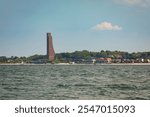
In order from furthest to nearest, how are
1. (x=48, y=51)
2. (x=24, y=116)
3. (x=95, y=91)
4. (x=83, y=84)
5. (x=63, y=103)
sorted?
(x=83, y=84)
(x=95, y=91)
(x=48, y=51)
(x=63, y=103)
(x=24, y=116)

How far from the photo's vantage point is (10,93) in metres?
8.69

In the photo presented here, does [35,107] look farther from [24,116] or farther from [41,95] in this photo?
[41,95]

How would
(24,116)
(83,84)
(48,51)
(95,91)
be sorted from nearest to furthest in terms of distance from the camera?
1. (24,116)
2. (48,51)
3. (95,91)
4. (83,84)

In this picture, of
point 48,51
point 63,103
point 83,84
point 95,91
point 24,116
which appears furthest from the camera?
point 83,84

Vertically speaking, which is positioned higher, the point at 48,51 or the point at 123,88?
the point at 48,51

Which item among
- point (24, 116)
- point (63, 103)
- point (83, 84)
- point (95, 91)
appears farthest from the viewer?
point (83, 84)

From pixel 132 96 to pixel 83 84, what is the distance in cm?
184

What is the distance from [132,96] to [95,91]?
896 millimetres

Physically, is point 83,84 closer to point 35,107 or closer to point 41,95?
point 41,95

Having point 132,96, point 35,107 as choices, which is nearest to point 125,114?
point 35,107

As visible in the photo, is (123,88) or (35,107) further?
(123,88)

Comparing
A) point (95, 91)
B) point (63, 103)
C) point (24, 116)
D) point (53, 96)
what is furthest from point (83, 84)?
point (24, 116)

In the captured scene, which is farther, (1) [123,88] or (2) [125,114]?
(1) [123,88]

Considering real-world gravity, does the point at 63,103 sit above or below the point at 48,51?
below
